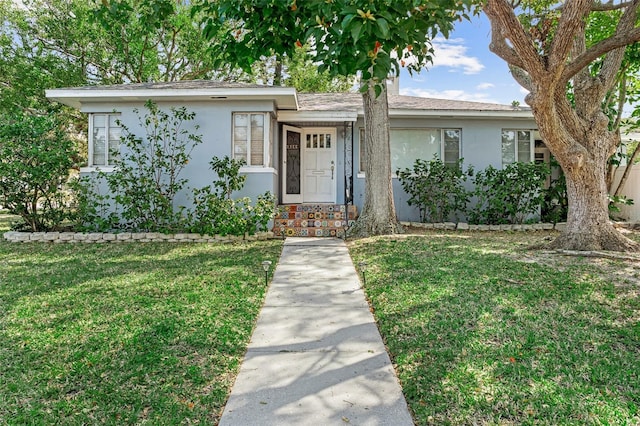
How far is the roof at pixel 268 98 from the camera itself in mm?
9141

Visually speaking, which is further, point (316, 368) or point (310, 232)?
point (310, 232)

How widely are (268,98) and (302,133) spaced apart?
2783 millimetres

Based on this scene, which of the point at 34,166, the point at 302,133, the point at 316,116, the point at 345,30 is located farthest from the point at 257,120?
the point at 345,30

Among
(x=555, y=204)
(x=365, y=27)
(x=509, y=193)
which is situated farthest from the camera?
(x=555, y=204)

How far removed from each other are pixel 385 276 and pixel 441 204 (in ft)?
19.3

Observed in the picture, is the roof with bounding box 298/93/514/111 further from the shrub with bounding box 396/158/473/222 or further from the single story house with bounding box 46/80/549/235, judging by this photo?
the shrub with bounding box 396/158/473/222

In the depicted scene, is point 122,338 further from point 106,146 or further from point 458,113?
point 458,113

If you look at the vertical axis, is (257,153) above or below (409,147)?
below

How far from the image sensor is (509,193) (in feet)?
34.4

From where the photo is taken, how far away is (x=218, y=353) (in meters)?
3.27

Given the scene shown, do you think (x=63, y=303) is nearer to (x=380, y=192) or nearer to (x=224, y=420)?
(x=224, y=420)

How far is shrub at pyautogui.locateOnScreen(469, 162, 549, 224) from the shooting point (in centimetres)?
1040

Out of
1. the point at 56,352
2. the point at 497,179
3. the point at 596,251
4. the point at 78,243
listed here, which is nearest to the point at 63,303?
the point at 56,352

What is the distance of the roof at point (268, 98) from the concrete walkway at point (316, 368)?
549 cm
